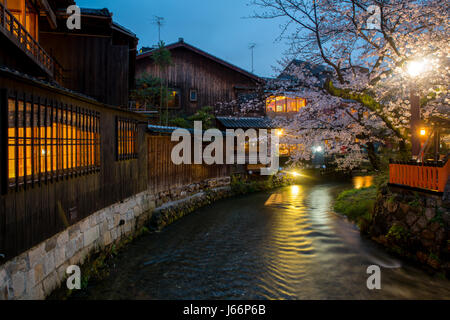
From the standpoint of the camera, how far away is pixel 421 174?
986 centimetres

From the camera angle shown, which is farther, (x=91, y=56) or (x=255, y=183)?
(x=255, y=183)

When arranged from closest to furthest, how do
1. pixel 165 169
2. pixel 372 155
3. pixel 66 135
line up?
pixel 66 135, pixel 165 169, pixel 372 155

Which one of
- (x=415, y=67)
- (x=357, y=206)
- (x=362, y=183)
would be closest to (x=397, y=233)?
(x=357, y=206)

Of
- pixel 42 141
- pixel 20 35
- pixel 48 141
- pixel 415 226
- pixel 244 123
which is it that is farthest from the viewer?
pixel 244 123

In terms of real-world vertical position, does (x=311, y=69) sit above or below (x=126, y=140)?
above

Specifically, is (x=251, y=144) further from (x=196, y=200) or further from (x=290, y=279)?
(x=290, y=279)

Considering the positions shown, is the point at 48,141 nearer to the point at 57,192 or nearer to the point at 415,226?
the point at 57,192

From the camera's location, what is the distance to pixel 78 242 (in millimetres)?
8062

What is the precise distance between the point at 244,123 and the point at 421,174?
1844 centimetres

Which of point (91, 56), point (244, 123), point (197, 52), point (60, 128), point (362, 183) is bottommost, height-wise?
point (362, 183)

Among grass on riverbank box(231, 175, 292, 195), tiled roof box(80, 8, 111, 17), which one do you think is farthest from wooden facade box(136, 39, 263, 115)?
tiled roof box(80, 8, 111, 17)

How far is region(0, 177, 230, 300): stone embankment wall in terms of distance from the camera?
5498 millimetres
